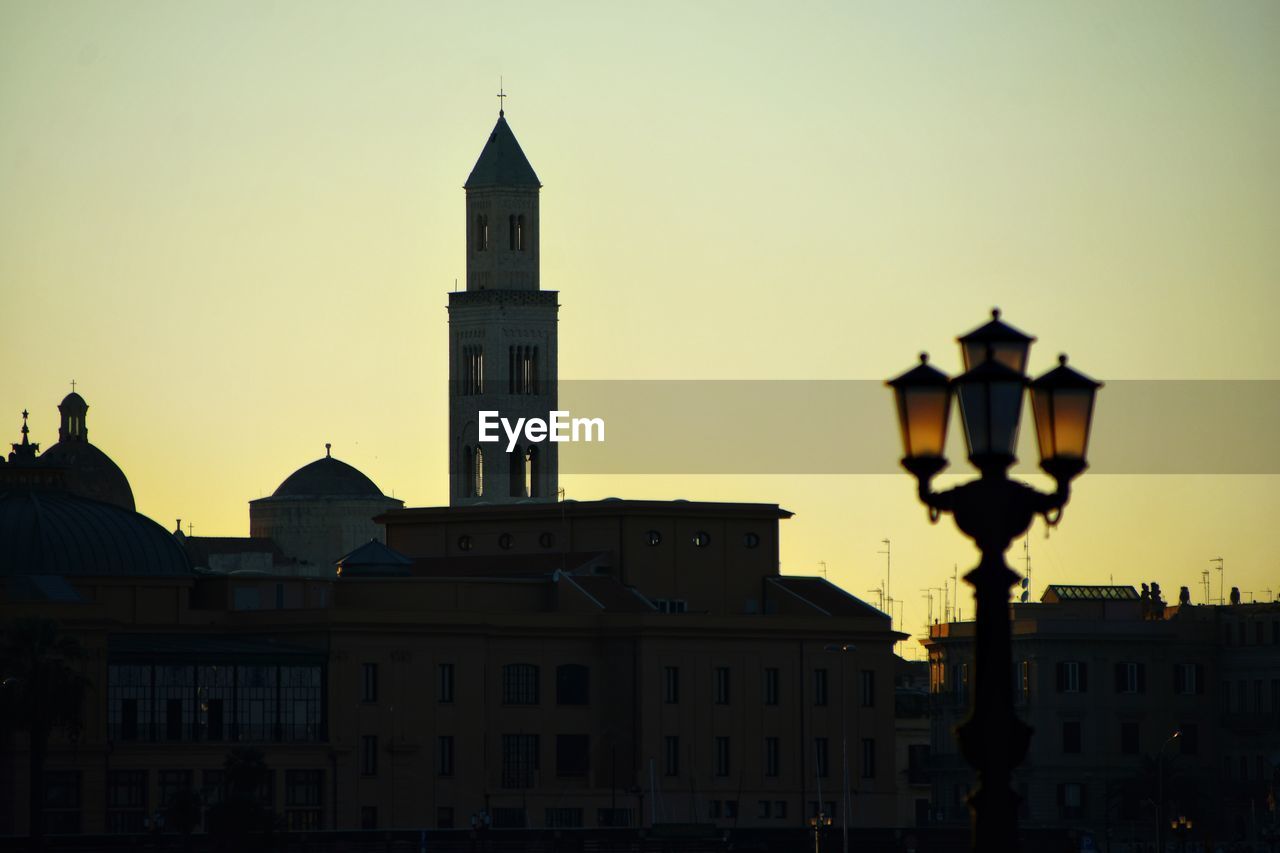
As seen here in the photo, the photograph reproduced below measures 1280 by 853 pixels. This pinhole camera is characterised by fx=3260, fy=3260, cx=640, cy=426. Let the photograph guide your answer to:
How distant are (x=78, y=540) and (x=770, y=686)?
27.5 metres

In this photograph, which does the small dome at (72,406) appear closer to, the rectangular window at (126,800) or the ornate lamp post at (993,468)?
the rectangular window at (126,800)

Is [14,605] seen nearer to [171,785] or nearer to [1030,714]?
[171,785]

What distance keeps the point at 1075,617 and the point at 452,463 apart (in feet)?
122

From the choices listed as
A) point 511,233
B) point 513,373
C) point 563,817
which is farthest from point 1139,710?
point 511,233

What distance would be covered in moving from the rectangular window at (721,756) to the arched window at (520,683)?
735cm

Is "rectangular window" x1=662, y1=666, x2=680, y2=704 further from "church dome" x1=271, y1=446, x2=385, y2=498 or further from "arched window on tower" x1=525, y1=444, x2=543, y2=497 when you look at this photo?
"church dome" x1=271, y1=446, x2=385, y2=498

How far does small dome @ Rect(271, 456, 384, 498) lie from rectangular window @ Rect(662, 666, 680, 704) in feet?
234

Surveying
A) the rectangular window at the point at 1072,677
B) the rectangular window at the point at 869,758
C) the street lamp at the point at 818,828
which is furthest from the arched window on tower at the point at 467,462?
the street lamp at the point at 818,828

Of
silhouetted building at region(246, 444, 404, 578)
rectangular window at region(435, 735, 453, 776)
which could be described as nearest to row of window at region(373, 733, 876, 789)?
rectangular window at region(435, 735, 453, 776)

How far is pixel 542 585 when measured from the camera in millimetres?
129500

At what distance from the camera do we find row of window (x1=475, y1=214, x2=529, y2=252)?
167500 millimetres

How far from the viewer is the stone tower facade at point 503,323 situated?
166625 millimetres

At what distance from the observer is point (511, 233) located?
167500mm

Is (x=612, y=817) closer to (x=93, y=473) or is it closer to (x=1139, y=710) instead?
(x=1139, y=710)
